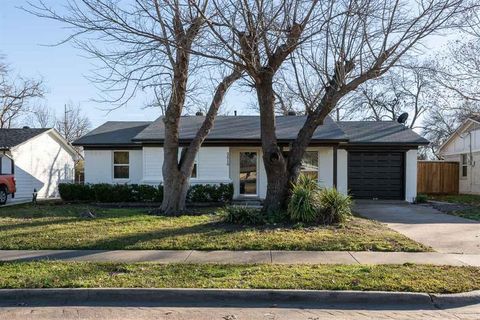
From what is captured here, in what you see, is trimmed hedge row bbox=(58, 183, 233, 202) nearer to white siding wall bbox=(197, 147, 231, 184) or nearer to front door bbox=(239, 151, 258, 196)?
white siding wall bbox=(197, 147, 231, 184)

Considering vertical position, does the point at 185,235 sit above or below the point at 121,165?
below

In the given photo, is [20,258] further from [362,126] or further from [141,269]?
[362,126]

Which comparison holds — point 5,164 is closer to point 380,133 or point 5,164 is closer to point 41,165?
point 41,165

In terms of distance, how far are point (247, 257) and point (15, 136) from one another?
24.2 meters

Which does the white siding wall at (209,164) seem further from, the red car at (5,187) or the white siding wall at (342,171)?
the red car at (5,187)

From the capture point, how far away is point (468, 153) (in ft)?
101

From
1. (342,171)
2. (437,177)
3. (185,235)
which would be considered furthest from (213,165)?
(437,177)

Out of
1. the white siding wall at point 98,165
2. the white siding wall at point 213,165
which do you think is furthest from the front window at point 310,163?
the white siding wall at point 98,165

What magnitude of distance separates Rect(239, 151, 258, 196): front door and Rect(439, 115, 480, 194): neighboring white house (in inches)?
576

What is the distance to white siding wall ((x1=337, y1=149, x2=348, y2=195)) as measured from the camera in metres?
22.0

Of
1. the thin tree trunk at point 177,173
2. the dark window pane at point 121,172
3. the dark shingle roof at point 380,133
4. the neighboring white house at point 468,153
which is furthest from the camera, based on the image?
the neighboring white house at point 468,153

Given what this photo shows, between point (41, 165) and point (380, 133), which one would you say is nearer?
point (380, 133)

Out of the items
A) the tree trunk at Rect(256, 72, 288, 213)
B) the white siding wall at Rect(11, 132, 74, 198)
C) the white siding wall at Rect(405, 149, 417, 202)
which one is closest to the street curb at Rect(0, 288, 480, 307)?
the tree trunk at Rect(256, 72, 288, 213)

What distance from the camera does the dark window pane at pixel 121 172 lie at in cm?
2345
